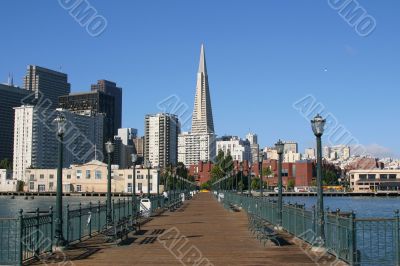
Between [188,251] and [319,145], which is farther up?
[319,145]

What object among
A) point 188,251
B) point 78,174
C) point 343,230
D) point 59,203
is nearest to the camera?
point 343,230

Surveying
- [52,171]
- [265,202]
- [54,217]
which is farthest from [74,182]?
[54,217]

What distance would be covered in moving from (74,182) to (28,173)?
18563 mm

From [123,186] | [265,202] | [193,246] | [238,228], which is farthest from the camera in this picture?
[123,186]

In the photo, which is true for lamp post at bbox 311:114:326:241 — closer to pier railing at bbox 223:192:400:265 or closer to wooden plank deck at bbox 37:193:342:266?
pier railing at bbox 223:192:400:265

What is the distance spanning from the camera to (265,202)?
31391 mm

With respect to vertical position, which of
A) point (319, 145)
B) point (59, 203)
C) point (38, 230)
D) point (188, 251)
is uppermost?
point (319, 145)

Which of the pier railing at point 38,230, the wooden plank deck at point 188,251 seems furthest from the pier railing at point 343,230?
the pier railing at point 38,230

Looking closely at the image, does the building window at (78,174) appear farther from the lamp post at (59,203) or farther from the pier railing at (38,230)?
the lamp post at (59,203)

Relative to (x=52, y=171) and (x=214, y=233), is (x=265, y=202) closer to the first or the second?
(x=214, y=233)

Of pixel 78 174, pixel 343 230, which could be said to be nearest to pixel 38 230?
pixel 343 230

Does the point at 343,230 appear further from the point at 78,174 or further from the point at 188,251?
the point at 78,174

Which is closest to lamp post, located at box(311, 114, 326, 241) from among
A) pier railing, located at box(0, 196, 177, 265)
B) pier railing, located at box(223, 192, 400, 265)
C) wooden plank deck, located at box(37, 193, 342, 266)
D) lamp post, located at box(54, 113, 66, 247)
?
pier railing, located at box(223, 192, 400, 265)

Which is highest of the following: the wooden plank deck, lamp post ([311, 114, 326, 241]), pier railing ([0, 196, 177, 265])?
lamp post ([311, 114, 326, 241])
